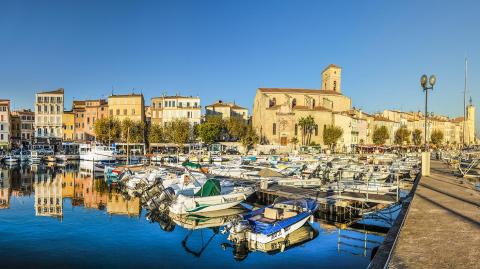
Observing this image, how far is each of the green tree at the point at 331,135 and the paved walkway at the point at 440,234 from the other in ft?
246

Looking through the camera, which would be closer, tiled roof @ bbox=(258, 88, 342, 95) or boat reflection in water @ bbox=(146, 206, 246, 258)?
boat reflection in water @ bbox=(146, 206, 246, 258)

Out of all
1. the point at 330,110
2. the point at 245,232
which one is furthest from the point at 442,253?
the point at 330,110

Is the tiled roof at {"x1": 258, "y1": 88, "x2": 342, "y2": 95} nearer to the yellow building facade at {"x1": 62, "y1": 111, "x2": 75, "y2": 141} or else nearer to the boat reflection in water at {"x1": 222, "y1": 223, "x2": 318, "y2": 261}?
the yellow building facade at {"x1": 62, "y1": 111, "x2": 75, "y2": 141}

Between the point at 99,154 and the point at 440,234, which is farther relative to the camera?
the point at 99,154

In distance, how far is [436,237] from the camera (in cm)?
1176

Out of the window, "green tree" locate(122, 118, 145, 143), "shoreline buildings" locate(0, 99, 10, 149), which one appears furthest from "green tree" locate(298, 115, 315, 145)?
"shoreline buildings" locate(0, 99, 10, 149)

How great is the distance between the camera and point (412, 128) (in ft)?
456

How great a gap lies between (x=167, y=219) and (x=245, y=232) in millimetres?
8591

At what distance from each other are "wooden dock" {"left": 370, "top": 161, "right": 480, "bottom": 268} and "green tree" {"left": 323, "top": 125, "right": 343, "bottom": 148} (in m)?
75.3

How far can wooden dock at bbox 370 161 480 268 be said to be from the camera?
973 centimetres

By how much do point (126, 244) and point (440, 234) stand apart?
49.4ft

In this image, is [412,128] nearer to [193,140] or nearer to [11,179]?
[193,140]

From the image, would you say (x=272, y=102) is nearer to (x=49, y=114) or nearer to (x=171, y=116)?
(x=171, y=116)

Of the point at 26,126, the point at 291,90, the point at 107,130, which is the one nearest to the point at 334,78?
the point at 291,90
